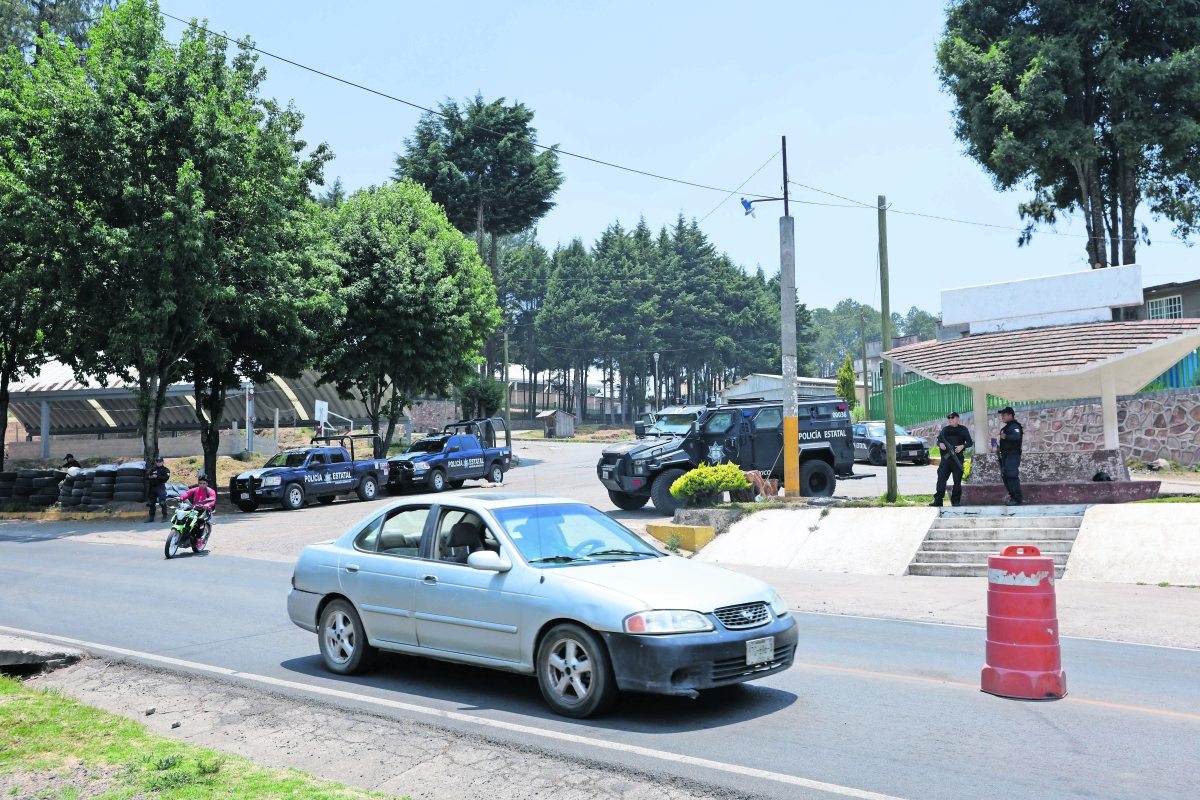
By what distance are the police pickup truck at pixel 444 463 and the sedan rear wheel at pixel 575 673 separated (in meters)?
25.2

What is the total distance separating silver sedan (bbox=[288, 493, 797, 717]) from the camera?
637 centimetres

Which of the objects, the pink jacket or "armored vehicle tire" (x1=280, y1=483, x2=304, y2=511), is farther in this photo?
"armored vehicle tire" (x1=280, y1=483, x2=304, y2=511)

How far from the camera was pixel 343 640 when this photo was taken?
8.17m

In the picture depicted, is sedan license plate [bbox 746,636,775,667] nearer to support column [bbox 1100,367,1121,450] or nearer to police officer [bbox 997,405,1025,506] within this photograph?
police officer [bbox 997,405,1025,506]

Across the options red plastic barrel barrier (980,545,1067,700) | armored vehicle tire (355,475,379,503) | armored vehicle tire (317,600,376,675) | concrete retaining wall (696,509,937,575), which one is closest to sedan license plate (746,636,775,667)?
red plastic barrel barrier (980,545,1067,700)

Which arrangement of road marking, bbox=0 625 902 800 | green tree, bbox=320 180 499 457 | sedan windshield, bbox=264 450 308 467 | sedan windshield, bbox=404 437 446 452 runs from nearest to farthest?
road marking, bbox=0 625 902 800
sedan windshield, bbox=264 450 308 467
sedan windshield, bbox=404 437 446 452
green tree, bbox=320 180 499 457

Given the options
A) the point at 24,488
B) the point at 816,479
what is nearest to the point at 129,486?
the point at 24,488

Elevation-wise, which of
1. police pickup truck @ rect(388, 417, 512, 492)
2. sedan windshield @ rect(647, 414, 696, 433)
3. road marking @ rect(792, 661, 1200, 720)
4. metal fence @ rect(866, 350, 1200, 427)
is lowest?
road marking @ rect(792, 661, 1200, 720)

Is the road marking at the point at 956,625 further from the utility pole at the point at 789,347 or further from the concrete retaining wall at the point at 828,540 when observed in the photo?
the utility pole at the point at 789,347

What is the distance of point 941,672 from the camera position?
816cm

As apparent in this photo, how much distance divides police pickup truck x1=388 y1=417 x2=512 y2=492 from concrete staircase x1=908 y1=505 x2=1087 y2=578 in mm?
19194

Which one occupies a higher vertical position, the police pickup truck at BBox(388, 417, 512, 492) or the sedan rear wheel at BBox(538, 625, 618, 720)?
the police pickup truck at BBox(388, 417, 512, 492)

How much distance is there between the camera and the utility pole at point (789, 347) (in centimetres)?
1995

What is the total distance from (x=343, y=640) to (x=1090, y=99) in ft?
116
